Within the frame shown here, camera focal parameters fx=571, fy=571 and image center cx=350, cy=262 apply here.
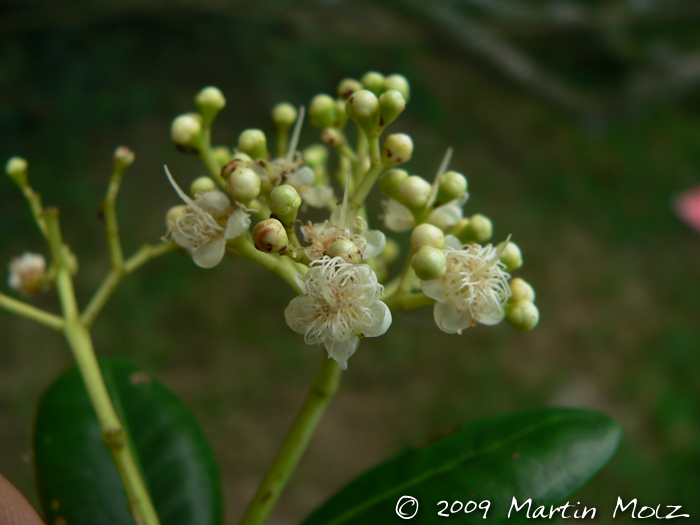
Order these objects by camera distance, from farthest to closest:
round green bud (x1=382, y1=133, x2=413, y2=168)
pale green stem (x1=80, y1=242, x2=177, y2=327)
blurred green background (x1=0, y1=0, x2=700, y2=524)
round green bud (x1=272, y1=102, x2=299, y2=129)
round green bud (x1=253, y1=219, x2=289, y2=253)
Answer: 1. blurred green background (x1=0, y1=0, x2=700, y2=524)
2. round green bud (x1=272, y1=102, x2=299, y2=129)
3. pale green stem (x1=80, y1=242, x2=177, y2=327)
4. round green bud (x1=382, y1=133, x2=413, y2=168)
5. round green bud (x1=253, y1=219, x2=289, y2=253)

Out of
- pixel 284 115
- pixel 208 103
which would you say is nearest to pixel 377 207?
pixel 284 115

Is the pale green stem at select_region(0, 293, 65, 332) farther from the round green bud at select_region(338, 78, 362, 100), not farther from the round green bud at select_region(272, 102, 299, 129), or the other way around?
the round green bud at select_region(338, 78, 362, 100)

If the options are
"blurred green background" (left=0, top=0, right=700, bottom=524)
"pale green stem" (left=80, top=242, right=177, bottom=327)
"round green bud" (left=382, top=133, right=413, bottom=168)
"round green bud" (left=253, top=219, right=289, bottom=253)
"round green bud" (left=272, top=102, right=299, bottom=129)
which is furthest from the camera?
"blurred green background" (left=0, top=0, right=700, bottom=524)

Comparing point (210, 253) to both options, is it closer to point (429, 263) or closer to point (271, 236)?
point (271, 236)

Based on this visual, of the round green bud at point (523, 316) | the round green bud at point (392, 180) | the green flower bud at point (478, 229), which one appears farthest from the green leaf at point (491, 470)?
the round green bud at point (392, 180)

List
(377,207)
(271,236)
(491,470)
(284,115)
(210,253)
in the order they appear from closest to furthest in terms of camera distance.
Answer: (271,236) < (210,253) < (491,470) < (284,115) < (377,207)

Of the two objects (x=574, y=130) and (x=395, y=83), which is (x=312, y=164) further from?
(x=574, y=130)

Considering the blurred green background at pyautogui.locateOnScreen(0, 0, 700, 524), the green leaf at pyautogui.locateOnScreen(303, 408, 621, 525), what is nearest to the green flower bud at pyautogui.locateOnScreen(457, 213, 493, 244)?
the green leaf at pyautogui.locateOnScreen(303, 408, 621, 525)
